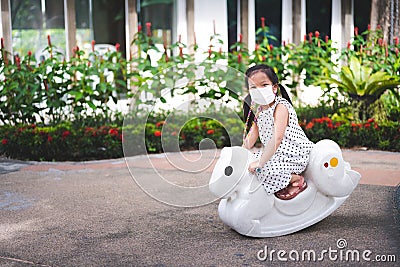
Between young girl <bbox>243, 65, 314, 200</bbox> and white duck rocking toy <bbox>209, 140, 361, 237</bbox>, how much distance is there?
57 mm

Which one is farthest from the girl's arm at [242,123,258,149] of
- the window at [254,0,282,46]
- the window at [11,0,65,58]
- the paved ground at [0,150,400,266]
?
the window at [254,0,282,46]

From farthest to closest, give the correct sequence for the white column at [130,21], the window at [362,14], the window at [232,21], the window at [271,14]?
the window at [362,14], the window at [271,14], the window at [232,21], the white column at [130,21]

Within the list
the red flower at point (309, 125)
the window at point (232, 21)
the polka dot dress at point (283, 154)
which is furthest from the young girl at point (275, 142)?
the window at point (232, 21)

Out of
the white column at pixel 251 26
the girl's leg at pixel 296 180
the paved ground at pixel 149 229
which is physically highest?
the white column at pixel 251 26

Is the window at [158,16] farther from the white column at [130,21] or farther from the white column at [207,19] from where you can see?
the white column at [207,19]

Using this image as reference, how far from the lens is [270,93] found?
4305 millimetres

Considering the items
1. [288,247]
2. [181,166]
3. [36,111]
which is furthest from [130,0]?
[288,247]

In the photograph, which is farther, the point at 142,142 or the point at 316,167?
the point at 142,142

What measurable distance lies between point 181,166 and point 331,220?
3.93ft

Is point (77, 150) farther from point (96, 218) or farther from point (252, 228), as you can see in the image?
point (252, 228)

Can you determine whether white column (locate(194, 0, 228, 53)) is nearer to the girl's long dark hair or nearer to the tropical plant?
the tropical plant

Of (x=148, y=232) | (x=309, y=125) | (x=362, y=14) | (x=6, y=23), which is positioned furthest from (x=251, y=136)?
(x=362, y=14)

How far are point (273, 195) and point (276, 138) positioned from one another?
0.39 m

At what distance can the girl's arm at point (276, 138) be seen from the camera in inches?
165
